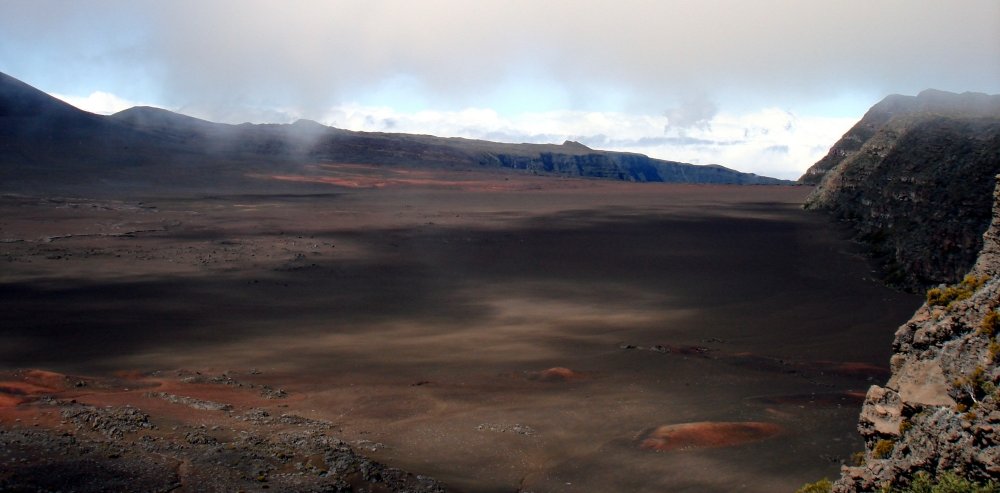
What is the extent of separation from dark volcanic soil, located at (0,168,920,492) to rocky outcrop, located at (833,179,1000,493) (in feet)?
21.4

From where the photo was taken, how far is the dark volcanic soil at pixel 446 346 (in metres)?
13.9

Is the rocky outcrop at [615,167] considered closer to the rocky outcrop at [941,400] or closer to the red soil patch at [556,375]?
the red soil patch at [556,375]

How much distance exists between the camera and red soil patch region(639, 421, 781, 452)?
15406 mm

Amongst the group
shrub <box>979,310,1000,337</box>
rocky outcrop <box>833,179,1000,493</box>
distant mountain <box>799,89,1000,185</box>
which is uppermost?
distant mountain <box>799,89,1000,185</box>

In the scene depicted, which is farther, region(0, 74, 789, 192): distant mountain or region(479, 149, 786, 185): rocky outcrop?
region(479, 149, 786, 185): rocky outcrop

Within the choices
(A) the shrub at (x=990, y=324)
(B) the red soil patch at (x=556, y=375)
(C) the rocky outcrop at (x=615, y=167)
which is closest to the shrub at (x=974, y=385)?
(A) the shrub at (x=990, y=324)

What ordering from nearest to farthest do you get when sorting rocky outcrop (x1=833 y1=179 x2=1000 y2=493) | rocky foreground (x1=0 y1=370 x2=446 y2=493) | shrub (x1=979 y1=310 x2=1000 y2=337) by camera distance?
1. rocky outcrop (x1=833 y1=179 x2=1000 y2=493)
2. shrub (x1=979 y1=310 x2=1000 y2=337)
3. rocky foreground (x1=0 y1=370 x2=446 y2=493)

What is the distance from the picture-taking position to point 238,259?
38.2 metres

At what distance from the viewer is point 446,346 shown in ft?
80.0

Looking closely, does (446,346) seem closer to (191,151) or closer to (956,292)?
(956,292)

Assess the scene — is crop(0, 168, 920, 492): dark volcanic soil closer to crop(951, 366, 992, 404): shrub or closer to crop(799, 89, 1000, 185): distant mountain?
crop(951, 366, 992, 404): shrub

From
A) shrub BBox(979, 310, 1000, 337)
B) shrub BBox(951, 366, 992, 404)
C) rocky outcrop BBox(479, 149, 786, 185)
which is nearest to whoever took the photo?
shrub BBox(951, 366, 992, 404)

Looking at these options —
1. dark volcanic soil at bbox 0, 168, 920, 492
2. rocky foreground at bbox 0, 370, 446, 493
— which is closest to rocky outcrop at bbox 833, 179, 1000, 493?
dark volcanic soil at bbox 0, 168, 920, 492

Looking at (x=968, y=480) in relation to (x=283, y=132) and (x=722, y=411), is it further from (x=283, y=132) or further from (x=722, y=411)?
(x=283, y=132)
